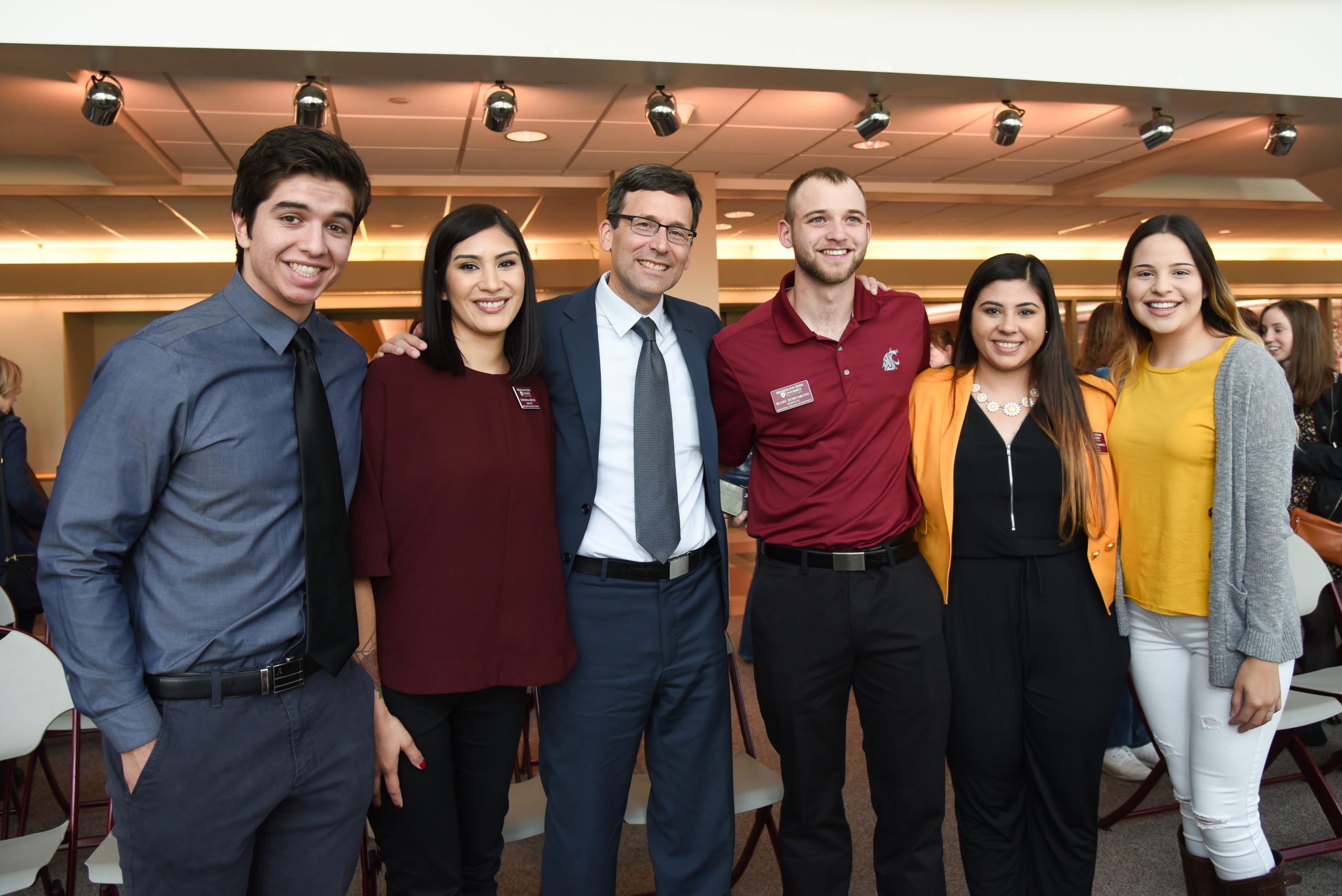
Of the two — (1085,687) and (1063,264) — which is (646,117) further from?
(1063,264)

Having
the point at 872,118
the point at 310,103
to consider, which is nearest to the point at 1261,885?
the point at 872,118

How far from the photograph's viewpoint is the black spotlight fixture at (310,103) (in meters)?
4.76

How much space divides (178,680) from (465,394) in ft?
2.51

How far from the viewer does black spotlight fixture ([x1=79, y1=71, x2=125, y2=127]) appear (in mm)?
4578

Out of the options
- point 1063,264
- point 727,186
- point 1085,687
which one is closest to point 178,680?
point 1085,687

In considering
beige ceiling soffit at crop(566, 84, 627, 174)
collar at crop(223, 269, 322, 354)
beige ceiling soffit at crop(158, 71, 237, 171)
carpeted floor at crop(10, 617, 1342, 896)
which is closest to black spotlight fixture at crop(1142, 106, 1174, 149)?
beige ceiling soffit at crop(566, 84, 627, 174)

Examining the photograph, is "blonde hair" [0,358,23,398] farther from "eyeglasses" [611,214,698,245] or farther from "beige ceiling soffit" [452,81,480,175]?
"eyeglasses" [611,214,698,245]

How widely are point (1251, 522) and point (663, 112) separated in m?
4.00

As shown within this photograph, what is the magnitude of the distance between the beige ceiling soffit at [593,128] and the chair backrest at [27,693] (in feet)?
13.7

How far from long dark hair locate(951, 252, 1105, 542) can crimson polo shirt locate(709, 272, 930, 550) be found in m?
0.19

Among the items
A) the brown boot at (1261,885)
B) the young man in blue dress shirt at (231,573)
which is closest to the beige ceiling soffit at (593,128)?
the young man in blue dress shirt at (231,573)

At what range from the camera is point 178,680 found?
58.1 inches

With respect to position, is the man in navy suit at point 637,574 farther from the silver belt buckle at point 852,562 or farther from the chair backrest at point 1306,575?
the chair backrest at point 1306,575

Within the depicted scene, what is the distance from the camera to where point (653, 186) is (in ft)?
7.18
